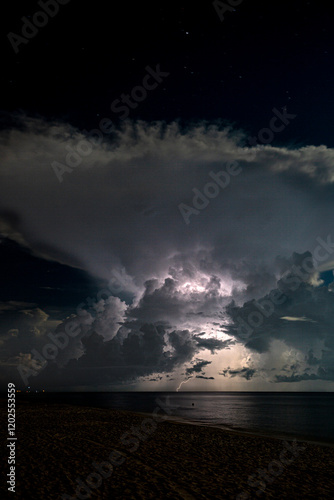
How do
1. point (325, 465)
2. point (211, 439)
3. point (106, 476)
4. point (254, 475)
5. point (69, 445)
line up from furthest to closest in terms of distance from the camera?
point (211, 439) → point (69, 445) → point (325, 465) → point (254, 475) → point (106, 476)

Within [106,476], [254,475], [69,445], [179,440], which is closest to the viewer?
[106,476]

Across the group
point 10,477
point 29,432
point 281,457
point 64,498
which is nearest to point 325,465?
point 281,457

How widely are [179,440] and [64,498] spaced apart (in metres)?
15.6

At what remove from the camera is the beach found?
12211mm

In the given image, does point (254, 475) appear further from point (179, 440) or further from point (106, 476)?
point (179, 440)

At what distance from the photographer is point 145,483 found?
13.1m

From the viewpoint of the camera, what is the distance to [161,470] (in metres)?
15.1

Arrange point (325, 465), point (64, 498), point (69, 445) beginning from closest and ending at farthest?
point (64, 498) → point (325, 465) → point (69, 445)

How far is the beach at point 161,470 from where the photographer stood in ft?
40.1

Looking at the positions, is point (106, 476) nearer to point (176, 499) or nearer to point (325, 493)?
point (176, 499)

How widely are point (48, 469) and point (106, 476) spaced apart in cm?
294

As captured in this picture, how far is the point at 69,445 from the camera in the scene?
67.0ft

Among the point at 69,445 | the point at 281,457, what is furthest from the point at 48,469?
the point at 281,457

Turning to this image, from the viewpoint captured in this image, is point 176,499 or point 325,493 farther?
point 325,493
